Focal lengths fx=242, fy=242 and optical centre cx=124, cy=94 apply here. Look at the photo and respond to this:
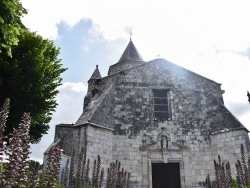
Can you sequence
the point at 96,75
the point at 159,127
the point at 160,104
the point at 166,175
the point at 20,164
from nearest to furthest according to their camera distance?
the point at 20,164 < the point at 166,175 < the point at 159,127 < the point at 160,104 < the point at 96,75

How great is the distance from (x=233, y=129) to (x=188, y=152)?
2.38 m

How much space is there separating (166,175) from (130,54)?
15242 millimetres

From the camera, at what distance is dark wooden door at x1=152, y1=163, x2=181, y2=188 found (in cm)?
1134

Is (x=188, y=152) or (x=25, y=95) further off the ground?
(x=25, y=95)

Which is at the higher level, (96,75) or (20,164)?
(96,75)

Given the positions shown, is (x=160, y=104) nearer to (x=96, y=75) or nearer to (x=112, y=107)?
(x=112, y=107)

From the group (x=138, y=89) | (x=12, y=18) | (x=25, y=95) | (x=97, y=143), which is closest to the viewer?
(x=12, y=18)

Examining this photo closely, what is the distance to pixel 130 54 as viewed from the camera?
963 inches

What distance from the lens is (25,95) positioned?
1016cm

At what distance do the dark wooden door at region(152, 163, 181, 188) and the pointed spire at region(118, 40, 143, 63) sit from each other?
13.9 metres

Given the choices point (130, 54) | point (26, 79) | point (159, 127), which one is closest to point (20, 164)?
point (26, 79)

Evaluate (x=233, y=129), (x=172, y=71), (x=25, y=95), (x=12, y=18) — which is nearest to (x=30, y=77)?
(x=25, y=95)

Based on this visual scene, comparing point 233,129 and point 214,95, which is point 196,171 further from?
point 214,95

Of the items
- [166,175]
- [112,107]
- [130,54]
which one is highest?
[130,54]
